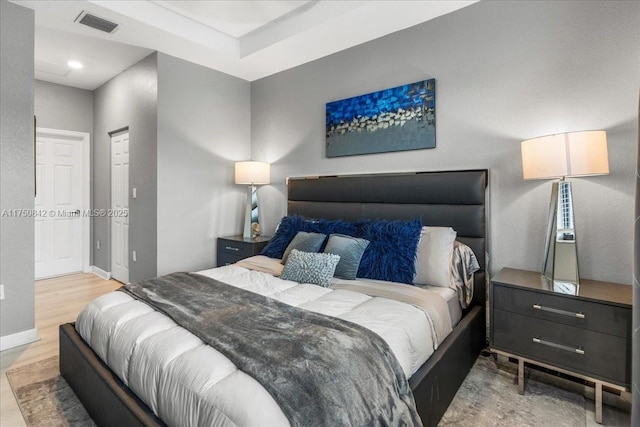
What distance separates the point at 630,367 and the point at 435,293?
97 centimetres

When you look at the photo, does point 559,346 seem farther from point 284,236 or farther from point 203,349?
point 284,236

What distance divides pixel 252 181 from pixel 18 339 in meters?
2.50

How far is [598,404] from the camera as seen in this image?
1.75 m

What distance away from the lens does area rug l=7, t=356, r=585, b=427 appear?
174cm

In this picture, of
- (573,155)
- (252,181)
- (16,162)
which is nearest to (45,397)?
(16,162)

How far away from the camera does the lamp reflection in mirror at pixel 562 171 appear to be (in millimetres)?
1851

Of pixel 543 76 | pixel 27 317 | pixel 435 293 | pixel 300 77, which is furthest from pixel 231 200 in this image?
pixel 543 76

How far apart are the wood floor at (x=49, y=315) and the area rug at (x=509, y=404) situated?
2.41m

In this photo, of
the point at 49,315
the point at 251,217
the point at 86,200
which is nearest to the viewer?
the point at 49,315

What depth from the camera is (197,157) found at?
3.80m

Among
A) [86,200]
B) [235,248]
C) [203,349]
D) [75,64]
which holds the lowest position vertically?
[203,349]

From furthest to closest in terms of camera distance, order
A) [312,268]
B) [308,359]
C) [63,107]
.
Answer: [63,107]
[312,268]
[308,359]

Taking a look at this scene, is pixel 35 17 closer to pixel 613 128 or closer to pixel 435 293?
pixel 435 293

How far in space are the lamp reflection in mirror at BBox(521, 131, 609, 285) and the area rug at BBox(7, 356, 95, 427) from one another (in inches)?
112
